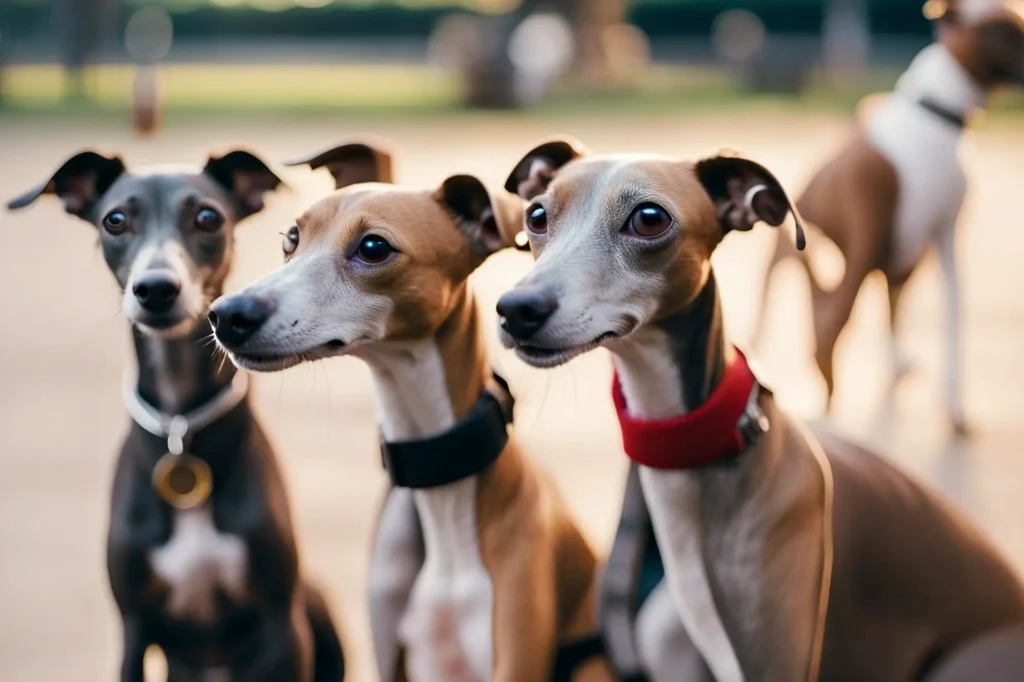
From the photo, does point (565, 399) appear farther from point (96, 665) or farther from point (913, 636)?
point (913, 636)

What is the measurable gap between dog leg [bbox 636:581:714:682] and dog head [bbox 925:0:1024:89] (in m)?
3.13

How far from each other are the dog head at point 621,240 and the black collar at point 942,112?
2827mm

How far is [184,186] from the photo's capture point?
2789 millimetres

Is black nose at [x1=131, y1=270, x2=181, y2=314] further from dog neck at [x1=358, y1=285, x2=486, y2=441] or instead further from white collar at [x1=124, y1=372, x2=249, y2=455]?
dog neck at [x1=358, y1=285, x2=486, y2=441]

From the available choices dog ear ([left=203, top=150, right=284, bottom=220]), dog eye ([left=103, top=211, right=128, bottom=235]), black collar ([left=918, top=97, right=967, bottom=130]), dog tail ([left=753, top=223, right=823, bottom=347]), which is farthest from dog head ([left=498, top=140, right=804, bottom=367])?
black collar ([left=918, top=97, right=967, bottom=130])

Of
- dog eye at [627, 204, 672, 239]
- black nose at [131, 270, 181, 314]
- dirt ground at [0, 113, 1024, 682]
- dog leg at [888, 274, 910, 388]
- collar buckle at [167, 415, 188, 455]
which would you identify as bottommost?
dirt ground at [0, 113, 1024, 682]

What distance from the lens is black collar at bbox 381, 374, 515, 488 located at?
8.26 feet

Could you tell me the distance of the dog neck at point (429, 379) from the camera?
2529mm

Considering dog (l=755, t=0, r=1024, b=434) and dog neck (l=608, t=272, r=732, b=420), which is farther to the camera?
dog (l=755, t=0, r=1024, b=434)

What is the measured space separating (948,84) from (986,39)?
20 cm

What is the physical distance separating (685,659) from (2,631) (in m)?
2.21

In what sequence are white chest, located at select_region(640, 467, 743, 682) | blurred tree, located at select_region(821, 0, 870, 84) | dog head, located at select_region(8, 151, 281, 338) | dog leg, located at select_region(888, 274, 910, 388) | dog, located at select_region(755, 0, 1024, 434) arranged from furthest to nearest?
blurred tree, located at select_region(821, 0, 870, 84) < dog leg, located at select_region(888, 274, 910, 388) < dog, located at select_region(755, 0, 1024, 434) < dog head, located at select_region(8, 151, 281, 338) < white chest, located at select_region(640, 467, 743, 682)

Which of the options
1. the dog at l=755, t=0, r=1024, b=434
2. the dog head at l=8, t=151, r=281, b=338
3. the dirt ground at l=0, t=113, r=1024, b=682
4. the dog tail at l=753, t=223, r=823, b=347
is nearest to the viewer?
the dog head at l=8, t=151, r=281, b=338

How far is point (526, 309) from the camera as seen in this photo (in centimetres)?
217
